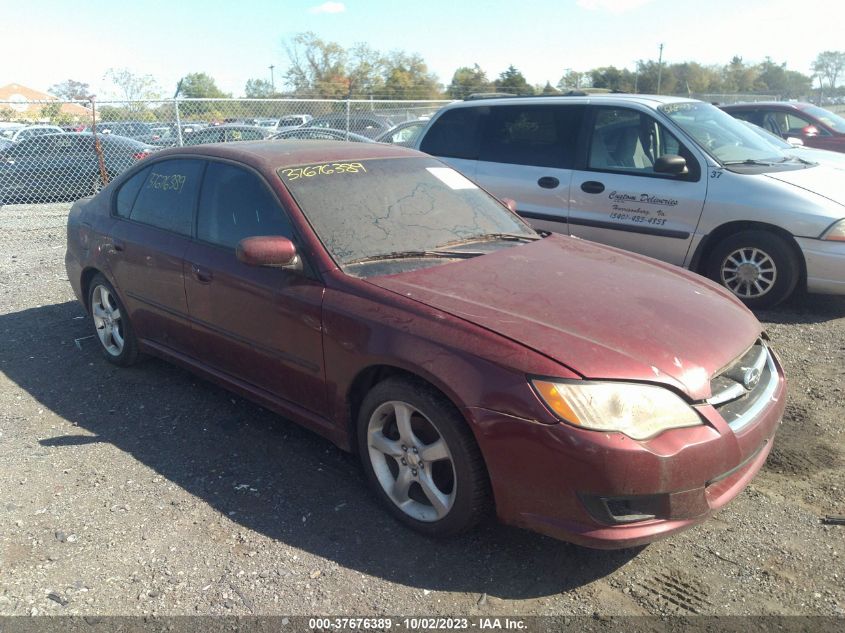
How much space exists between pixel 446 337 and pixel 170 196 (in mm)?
2453

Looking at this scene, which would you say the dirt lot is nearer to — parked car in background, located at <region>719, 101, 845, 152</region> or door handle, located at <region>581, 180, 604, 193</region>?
door handle, located at <region>581, 180, 604, 193</region>

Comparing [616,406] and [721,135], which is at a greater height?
[721,135]

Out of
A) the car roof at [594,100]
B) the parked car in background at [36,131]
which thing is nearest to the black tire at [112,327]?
the car roof at [594,100]

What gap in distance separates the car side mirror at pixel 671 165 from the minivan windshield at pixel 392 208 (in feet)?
7.74

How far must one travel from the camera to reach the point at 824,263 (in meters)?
5.61

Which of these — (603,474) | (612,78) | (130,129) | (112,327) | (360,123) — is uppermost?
(612,78)

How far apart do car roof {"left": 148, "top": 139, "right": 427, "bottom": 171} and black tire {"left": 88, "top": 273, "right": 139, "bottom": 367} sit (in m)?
1.10

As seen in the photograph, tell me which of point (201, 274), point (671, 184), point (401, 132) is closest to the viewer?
point (201, 274)

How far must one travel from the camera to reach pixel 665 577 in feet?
9.05

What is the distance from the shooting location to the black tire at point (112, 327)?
4.78 meters

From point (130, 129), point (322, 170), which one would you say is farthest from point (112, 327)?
point (130, 129)

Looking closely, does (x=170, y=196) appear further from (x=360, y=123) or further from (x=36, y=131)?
(x=360, y=123)

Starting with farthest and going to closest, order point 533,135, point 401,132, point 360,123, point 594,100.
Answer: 1. point 360,123
2. point 401,132
3. point 533,135
4. point 594,100

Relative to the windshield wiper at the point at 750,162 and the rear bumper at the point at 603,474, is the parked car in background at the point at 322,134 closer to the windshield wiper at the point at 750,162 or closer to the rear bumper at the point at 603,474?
the windshield wiper at the point at 750,162
